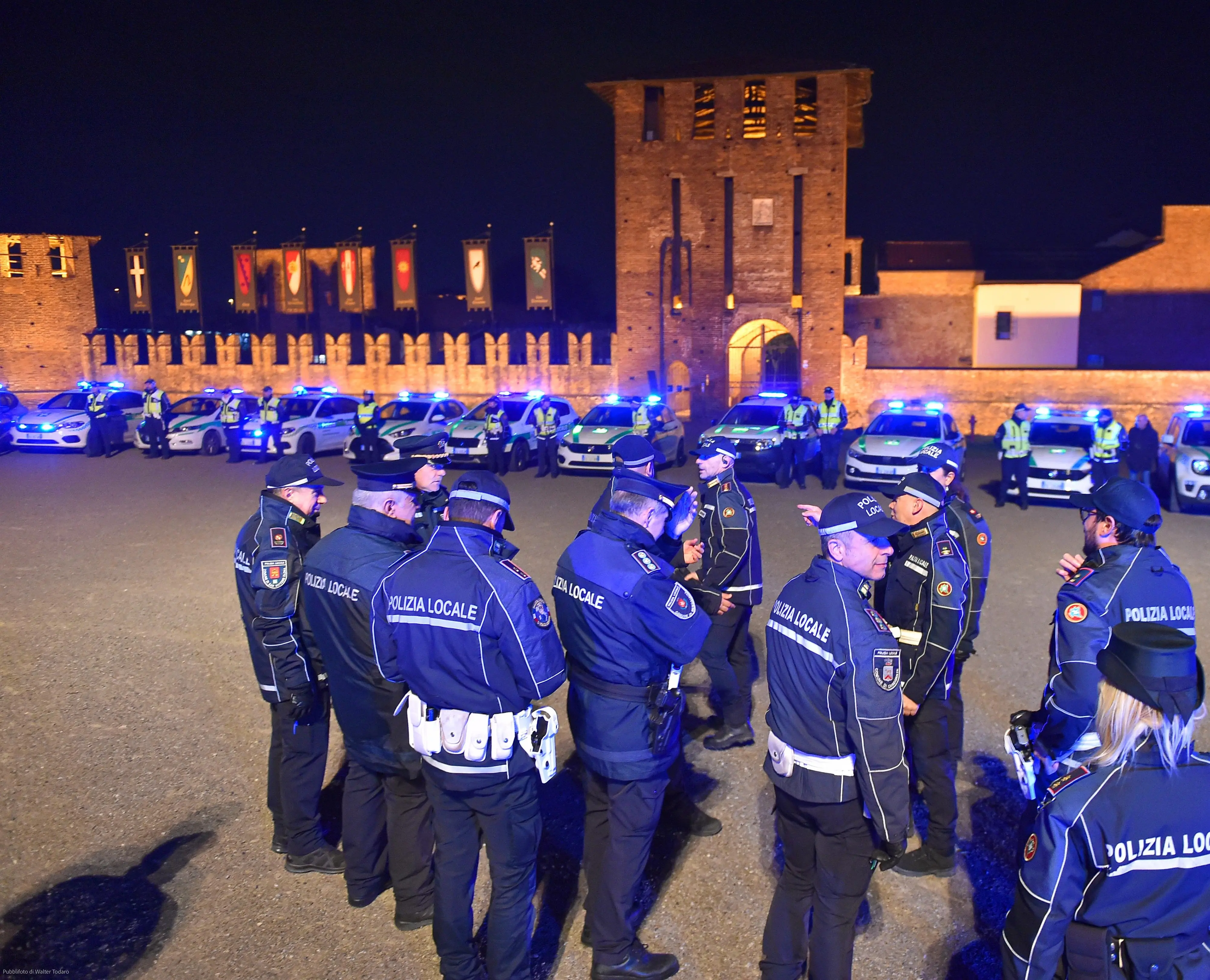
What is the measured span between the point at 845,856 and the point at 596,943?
1.14 meters

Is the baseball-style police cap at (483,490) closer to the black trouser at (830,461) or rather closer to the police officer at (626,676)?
the police officer at (626,676)

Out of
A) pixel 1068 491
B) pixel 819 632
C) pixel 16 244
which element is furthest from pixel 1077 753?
pixel 16 244

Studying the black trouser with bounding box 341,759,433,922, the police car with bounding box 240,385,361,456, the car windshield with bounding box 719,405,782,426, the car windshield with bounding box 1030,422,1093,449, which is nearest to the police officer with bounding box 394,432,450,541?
the black trouser with bounding box 341,759,433,922

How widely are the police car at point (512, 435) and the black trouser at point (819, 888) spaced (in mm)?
15310

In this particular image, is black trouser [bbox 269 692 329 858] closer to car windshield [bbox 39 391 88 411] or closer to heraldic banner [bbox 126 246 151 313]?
car windshield [bbox 39 391 88 411]

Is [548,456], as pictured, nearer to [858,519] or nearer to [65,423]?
[65,423]

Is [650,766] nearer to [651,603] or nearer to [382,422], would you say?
[651,603]

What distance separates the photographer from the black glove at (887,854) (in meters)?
3.31

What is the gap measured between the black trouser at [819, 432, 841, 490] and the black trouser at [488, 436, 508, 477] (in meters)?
6.39

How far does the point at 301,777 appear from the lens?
4516 mm

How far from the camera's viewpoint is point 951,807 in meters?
4.52

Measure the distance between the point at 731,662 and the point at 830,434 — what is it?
38.4 ft

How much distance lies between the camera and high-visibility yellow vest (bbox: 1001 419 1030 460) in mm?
14391

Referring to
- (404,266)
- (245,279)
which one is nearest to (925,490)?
(404,266)
